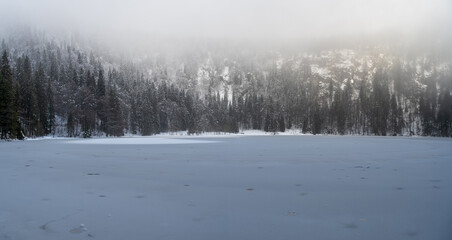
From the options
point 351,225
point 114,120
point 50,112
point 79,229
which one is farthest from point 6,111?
point 351,225

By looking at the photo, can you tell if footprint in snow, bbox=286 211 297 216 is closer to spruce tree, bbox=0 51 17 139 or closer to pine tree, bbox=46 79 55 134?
spruce tree, bbox=0 51 17 139

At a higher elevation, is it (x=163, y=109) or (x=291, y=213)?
(x=163, y=109)

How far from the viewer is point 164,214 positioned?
459cm

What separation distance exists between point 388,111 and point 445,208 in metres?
131

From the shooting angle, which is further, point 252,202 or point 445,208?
point 252,202

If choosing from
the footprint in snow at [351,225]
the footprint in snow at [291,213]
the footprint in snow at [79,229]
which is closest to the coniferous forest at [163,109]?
the footprint in snow at [79,229]

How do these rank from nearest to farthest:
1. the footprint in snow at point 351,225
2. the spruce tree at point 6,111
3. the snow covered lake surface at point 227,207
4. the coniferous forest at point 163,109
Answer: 1. the snow covered lake surface at point 227,207
2. the footprint in snow at point 351,225
3. the spruce tree at point 6,111
4. the coniferous forest at point 163,109

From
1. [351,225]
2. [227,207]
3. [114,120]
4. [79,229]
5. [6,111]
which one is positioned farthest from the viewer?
[114,120]

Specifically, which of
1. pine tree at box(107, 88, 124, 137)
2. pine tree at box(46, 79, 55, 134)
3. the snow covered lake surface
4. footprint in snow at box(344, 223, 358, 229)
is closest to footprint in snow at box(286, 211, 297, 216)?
the snow covered lake surface

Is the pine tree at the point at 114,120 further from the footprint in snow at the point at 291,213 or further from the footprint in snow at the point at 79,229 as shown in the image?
the footprint in snow at the point at 291,213

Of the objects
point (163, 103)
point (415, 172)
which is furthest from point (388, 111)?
point (415, 172)

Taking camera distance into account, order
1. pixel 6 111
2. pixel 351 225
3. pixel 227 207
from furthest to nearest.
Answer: pixel 6 111 → pixel 227 207 → pixel 351 225

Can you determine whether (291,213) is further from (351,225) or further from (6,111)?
(6,111)

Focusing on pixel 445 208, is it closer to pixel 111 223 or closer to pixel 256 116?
pixel 111 223
